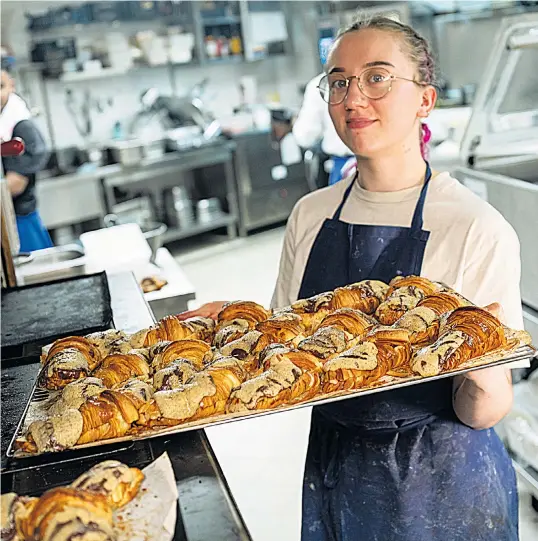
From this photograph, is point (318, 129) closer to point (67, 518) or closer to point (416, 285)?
point (416, 285)

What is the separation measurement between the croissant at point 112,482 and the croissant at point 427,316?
21.0 inches

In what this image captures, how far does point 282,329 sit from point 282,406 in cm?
23

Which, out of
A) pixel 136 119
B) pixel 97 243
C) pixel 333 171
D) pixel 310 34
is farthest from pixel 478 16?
pixel 97 243

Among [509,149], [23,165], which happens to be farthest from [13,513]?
[23,165]

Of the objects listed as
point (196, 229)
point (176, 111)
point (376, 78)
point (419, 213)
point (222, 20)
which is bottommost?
point (196, 229)

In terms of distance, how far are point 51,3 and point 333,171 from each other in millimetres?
2717

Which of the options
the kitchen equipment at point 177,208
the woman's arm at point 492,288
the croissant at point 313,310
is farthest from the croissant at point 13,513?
the kitchen equipment at point 177,208

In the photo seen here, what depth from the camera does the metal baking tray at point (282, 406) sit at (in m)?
1.01

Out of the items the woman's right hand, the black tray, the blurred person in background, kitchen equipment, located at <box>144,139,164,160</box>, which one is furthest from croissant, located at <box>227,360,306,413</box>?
kitchen equipment, located at <box>144,139,164,160</box>

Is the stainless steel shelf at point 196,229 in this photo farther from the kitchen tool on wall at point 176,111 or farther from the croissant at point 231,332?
the croissant at point 231,332

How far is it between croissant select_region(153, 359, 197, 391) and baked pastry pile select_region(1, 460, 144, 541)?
239 millimetres

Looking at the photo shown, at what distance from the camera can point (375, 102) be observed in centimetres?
154

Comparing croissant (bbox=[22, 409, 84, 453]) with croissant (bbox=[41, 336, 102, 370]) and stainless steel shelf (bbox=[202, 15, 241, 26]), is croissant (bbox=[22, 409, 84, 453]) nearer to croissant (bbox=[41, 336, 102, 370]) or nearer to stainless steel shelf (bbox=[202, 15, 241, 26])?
croissant (bbox=[41, 336, 102, 370])

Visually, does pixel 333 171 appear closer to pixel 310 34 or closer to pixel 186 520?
pixel 310 34
